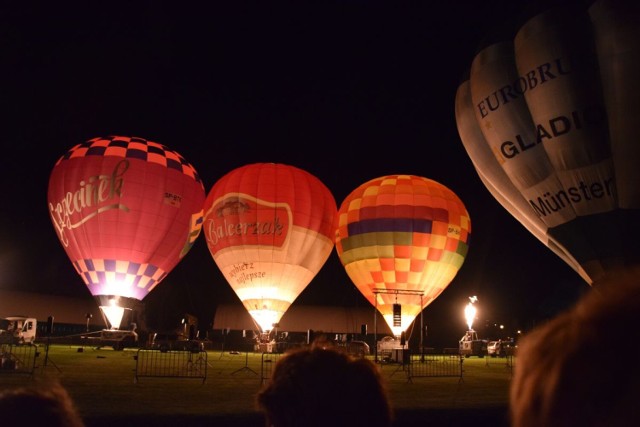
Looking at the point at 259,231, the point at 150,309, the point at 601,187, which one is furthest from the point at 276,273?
the point at 150,309

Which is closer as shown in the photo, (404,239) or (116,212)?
(116,212)

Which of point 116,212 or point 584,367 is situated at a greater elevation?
point 116,212

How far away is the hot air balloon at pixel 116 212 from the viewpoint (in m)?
19.7

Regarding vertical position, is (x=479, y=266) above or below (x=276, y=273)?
above

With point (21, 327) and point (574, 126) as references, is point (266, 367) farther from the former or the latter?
point (21, 327)

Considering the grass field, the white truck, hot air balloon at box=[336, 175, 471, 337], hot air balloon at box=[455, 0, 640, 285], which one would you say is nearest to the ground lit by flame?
the white truck

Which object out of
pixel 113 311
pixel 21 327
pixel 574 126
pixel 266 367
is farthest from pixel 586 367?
pixel 21 327

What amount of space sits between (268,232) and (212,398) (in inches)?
506

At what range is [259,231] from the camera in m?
20.7

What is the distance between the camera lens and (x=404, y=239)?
67.3 ft

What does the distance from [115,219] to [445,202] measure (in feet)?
40.8

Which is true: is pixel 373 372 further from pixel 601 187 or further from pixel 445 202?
pixel 445 202

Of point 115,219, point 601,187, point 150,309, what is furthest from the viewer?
point 150,309

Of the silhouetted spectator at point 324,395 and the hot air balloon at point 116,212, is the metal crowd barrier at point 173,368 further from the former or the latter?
→ the silhouetted spectator at point 324,395
